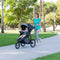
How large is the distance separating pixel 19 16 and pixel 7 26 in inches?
1425

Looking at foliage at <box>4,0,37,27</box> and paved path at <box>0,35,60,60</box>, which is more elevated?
foliage at <box>4,0,37,27</box>

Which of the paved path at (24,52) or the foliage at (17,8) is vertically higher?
the foliage at (17,8)

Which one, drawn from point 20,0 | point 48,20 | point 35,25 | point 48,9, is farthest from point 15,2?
point 35,25

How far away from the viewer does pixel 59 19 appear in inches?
2352

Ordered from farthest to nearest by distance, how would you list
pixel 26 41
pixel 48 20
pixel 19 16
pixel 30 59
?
1. pixel 48 20
2. pixel 19 16
3. pixel 26 41
4. pixel 30 59

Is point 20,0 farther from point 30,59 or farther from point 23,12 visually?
point 30,59

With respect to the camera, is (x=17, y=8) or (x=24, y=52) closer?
(x=24, y=52)

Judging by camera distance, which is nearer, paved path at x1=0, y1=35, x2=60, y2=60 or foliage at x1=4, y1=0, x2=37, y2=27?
paved path at x1=0, y1=35, x2=60, y2=60

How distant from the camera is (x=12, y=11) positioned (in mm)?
51844

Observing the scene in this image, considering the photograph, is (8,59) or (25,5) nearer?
(8,59)

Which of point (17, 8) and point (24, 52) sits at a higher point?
point (17, 8)

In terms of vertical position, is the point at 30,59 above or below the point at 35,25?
below

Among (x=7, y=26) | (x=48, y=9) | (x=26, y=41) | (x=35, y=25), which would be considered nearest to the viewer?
(x=26, y=41)

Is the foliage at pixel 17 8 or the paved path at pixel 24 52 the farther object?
the foliage at pixel 17 8
